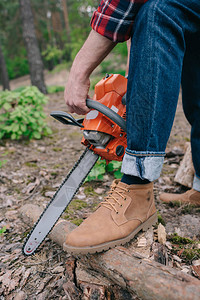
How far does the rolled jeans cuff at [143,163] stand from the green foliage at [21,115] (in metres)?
2.76

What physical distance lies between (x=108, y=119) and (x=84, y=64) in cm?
36

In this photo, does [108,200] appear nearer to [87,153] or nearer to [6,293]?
[87,153]

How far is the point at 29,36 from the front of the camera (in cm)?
750

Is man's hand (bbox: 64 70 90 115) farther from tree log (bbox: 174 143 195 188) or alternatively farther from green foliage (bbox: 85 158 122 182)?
tree log (bbox: 174 143 195 188)

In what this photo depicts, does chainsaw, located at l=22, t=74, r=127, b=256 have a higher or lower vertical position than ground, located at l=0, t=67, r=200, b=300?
higher

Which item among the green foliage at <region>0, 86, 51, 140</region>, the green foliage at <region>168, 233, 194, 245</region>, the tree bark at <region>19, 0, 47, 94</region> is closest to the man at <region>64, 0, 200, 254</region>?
the green foliage at <region>168, 233, 194, 245</region>

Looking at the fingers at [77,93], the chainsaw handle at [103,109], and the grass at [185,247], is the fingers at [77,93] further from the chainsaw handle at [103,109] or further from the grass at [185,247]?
the grass at [185,247]

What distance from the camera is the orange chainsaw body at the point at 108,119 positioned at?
1418mm

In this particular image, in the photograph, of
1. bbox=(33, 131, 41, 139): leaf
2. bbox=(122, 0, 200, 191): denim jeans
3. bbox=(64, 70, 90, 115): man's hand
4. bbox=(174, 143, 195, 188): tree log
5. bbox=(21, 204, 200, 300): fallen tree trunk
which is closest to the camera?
bbox=(21, 204, 200, 300): fallen tree trunk

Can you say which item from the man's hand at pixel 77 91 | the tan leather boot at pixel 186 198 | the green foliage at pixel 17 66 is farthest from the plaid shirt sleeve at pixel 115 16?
the green foliage at pixel 17 66

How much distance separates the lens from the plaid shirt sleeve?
1169 millimetres

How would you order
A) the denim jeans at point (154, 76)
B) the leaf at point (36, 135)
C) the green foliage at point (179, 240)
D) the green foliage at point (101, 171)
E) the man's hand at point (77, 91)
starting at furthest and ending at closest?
the leaf at point (36, 135), the green foliage at point (101, 171), the green foliage at point (179, 240), the man's hand at point (77, 91), the denim jeans at point (154, 76)

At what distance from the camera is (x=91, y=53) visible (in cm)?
124

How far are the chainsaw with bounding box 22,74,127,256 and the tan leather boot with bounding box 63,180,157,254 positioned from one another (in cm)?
24
